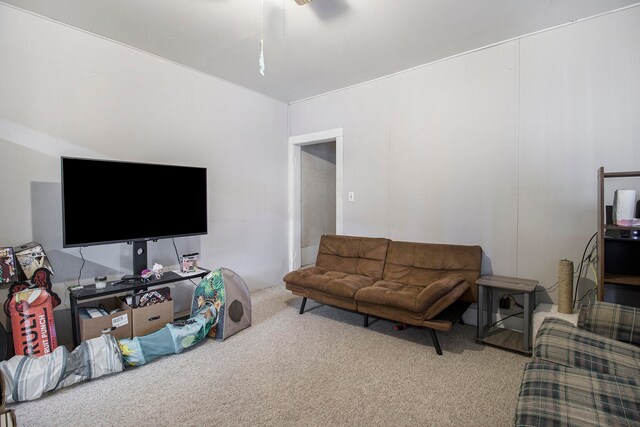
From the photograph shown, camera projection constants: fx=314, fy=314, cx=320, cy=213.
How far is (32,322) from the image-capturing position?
2119 millimetres

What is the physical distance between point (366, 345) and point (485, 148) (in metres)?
2.20

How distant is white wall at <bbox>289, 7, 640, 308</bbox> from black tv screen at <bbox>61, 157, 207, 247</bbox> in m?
2.04

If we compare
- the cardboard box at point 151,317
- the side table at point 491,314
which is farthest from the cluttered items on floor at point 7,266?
the side table at point 491,314

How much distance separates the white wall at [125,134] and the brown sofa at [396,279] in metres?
1.11

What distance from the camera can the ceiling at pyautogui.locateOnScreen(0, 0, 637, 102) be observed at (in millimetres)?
2395

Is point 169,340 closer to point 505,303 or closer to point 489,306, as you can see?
point 489,306

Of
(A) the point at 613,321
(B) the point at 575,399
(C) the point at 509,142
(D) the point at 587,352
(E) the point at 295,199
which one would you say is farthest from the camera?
(E) the point at 295,199

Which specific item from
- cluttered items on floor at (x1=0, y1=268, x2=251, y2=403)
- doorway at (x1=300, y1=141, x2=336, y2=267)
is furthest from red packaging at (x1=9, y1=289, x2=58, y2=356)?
doorway at (x1=300, y1=141, x2=336, y2=267)

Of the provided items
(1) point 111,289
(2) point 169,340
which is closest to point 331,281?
(2) point 169,340

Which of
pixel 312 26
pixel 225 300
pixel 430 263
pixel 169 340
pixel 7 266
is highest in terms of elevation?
pixel 312 26

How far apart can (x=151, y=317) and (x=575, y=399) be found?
288 centimetres

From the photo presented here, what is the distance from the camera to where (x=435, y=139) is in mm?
3406

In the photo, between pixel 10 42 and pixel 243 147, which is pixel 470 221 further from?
pixel 10 42

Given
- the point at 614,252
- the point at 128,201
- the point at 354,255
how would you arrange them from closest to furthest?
A: the point at 614,252 < the point at 128,201 < the point at 354,255
